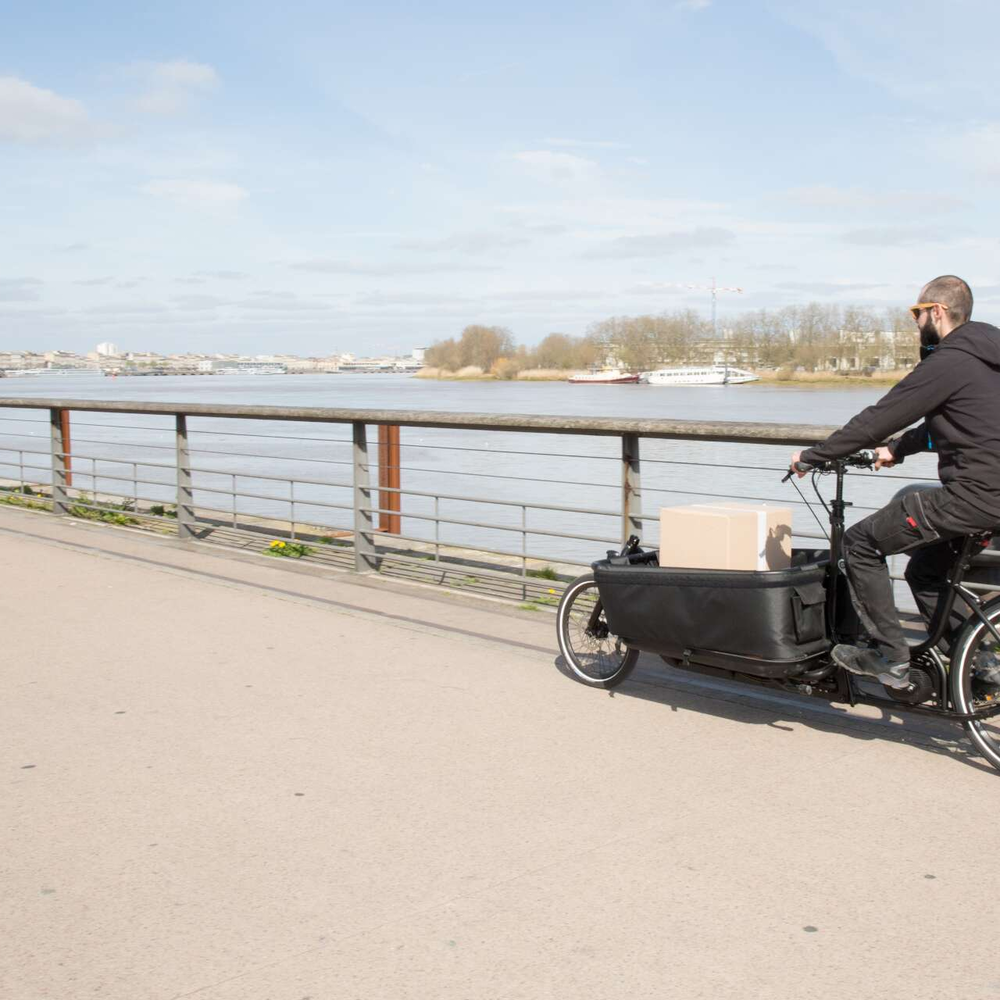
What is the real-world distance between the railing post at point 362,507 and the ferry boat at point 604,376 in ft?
205

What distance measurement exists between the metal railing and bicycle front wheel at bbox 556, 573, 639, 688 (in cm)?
104

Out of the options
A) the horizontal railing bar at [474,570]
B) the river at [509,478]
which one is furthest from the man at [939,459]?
the horizontal railing bar at [474,570]

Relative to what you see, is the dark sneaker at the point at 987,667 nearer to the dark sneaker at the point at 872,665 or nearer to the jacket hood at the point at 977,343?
the dark sneaker at the point at 872,665

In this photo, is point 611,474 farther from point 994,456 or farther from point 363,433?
point 994,456

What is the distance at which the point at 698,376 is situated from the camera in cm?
8262

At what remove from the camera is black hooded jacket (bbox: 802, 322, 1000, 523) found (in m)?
4.60

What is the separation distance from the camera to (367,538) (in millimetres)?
9445

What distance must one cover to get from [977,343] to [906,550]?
809 millimetres

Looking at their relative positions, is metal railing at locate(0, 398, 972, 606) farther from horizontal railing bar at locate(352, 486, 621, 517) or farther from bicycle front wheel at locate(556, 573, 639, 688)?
bicycle front wheel at locate(556, 573, 639, 688)

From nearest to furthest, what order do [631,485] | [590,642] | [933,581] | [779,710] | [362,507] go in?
[933,581]
[779,710]
[590,642]
[631,485]
[362,507]

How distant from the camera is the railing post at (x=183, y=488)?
11.0 meters

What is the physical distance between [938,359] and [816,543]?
8747mm

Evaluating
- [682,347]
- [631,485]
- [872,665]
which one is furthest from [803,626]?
[682,347]

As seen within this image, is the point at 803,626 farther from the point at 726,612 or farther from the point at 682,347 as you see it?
the point at 682,347
